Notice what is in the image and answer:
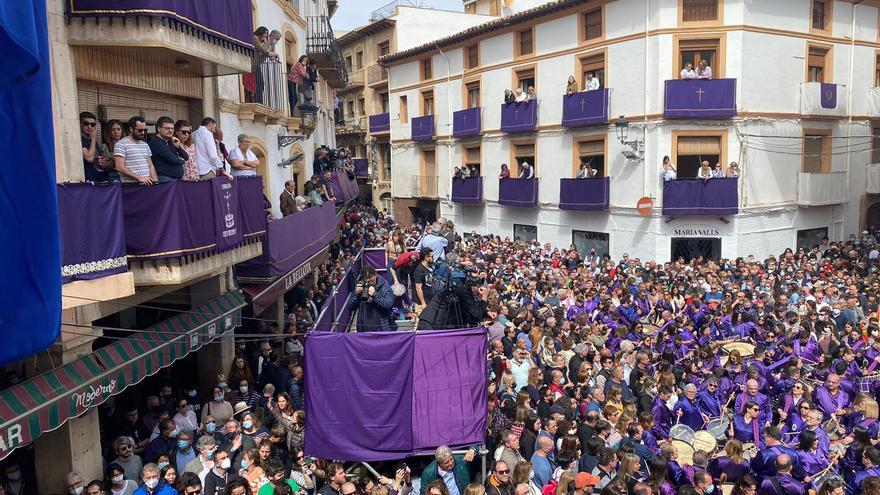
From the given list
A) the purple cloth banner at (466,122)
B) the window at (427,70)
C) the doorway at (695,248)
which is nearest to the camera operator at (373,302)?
the doorway at (695,248)

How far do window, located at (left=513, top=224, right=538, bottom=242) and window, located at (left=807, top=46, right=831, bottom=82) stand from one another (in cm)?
1233

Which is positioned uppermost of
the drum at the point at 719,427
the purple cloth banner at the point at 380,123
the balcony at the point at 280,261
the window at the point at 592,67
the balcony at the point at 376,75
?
the balcony at the point at 376,75

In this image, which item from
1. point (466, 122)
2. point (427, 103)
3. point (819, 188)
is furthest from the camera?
point (427, 103)

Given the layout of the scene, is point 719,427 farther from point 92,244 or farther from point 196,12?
point 196,12

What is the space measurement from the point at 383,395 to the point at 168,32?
17.8ft

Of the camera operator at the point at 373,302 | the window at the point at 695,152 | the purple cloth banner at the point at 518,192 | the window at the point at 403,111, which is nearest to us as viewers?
the camera operator at the point at 373,302

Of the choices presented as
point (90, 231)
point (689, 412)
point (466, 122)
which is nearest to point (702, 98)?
point (466, 122)

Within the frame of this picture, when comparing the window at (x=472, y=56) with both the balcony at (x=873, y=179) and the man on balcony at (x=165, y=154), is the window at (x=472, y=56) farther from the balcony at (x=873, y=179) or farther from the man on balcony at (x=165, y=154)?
the man on balcony at (x=165, y=154)

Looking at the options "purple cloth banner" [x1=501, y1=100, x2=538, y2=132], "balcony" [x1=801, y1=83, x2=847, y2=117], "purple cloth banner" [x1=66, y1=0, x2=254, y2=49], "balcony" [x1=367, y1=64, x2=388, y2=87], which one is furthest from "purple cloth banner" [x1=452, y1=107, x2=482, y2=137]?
"purple cloth banner" [x1=66, y1=0, x2=254, y2=49]

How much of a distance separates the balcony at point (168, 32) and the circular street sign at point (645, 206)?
17.2 m

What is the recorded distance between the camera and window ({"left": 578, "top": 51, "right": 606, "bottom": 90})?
26.0 m

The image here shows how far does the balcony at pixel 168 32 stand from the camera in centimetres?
820

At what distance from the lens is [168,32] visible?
336 inches

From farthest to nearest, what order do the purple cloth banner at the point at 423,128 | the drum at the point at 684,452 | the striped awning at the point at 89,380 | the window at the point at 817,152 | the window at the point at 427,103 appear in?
the window at the point at 427,103
the purple cloth banner at the point at 423,128
the window at the point at 817,152
the drum at the point at 684,452
the striped awning at the point at 89,380
